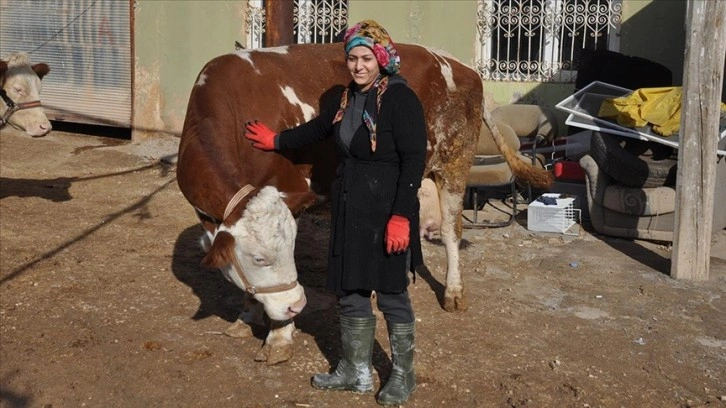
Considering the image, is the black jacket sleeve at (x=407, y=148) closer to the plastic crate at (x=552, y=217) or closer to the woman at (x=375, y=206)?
the woman at (x=375, y=206)

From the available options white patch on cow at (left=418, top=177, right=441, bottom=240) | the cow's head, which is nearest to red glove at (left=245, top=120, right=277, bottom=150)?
the cow's head

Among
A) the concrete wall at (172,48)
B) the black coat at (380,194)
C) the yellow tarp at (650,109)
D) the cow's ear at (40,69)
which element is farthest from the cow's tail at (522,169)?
Result: the concrete wall at (172,48)

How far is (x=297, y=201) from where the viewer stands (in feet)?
15.5

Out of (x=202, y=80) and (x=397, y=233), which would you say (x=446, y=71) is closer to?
(x=202, y=80)

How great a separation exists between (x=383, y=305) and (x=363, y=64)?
1.16 meters

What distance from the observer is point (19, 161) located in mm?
10211

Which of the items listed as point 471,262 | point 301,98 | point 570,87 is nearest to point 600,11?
point 570,87

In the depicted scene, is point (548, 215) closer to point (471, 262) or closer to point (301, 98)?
point (471, 262)

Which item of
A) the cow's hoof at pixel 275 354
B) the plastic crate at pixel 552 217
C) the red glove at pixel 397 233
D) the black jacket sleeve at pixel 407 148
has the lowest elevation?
Answer: the cow's hoof at pixel 275 354

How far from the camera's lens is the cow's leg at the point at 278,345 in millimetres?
4977

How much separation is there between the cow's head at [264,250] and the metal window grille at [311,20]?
6578 millimetres

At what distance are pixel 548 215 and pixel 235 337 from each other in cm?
365

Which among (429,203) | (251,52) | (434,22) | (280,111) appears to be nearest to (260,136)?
(280,111)

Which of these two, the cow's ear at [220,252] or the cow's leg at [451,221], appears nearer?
the cow's ear at [220,252]
